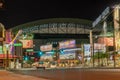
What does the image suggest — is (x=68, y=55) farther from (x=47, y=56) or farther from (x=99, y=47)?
(x=99, y=47)

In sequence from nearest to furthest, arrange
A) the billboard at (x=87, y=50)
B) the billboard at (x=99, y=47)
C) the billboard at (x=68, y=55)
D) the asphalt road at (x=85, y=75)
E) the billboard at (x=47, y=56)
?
the asphalt road at (x=85, y=75)
the billboard at (x=99, y=47)
the billboard at (x=87, y=50)
the billboard at (x=68, y=55)
the billboard at (x=47, y=56)

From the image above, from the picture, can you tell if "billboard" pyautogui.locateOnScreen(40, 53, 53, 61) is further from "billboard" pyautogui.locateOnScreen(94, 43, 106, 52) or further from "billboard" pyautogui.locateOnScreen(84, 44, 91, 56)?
"billboard" pyautogui.locateOnScreen(94, 43, 106, 52)

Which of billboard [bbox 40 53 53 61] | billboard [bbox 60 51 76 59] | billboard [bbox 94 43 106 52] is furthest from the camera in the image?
billboard [bbox 40 53 53 61]

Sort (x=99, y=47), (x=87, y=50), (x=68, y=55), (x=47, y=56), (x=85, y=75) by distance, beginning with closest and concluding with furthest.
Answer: (x=85, y=75) < (x=99, y=47) < (x=87, y=50) < (x=68, y=55) < (x=47, y=56)

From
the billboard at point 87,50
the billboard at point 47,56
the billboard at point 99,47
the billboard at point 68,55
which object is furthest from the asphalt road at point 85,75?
the billboard at point 47,56

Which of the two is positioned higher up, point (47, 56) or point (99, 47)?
point (99, 47)

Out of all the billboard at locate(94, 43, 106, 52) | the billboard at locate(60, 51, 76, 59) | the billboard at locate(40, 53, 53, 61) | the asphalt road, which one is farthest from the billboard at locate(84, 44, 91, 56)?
the asphalt road

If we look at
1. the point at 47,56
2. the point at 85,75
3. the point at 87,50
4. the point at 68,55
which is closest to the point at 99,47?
the point at 87,50

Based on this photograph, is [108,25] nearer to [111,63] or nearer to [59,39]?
[111,63]

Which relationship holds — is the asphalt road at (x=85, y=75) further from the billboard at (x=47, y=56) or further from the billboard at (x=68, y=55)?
the billboard at (x=47, y=56)

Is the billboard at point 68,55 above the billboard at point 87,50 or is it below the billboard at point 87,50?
below

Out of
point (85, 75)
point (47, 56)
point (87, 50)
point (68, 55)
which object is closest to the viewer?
point (85, 75)

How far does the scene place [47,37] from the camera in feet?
527

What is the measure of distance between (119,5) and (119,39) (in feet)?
25.7
